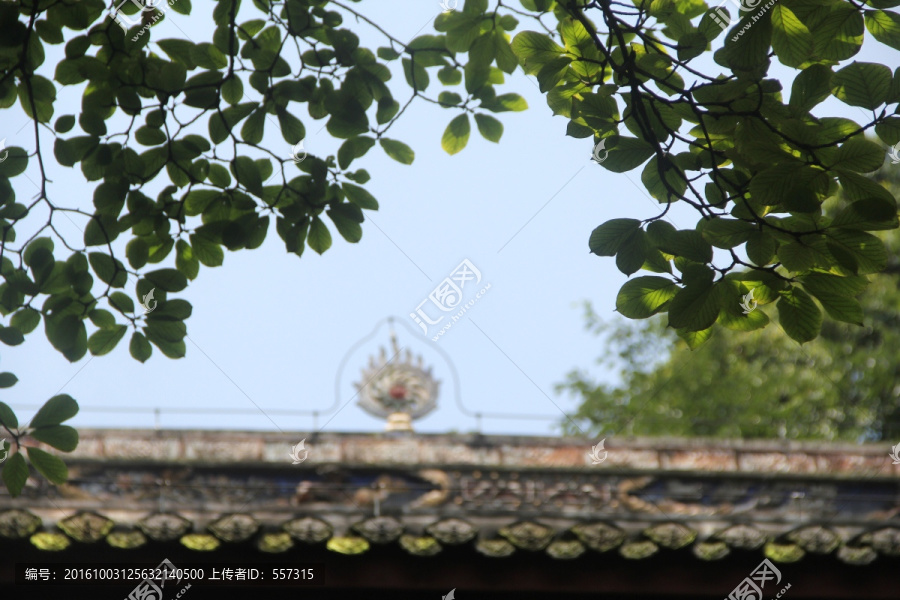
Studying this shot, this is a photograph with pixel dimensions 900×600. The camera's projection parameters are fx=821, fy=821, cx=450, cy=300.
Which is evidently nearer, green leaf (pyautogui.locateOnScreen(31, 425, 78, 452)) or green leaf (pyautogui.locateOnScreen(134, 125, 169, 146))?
green leaf (pyautogui.locateOnScreen(31, 425, 78, 452))

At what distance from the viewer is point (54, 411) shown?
1506mm

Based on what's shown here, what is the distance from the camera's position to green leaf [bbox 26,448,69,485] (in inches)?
58.6

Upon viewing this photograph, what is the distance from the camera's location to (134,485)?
130 inches

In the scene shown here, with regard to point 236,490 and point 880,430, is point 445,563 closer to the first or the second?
point 236,490

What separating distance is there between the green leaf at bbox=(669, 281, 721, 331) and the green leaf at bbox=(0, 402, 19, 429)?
1200mm

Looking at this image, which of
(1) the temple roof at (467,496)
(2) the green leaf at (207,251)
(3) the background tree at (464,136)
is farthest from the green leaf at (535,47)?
(1) the temple roof at (467,496)

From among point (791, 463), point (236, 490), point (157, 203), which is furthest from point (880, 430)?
point (157, 203)

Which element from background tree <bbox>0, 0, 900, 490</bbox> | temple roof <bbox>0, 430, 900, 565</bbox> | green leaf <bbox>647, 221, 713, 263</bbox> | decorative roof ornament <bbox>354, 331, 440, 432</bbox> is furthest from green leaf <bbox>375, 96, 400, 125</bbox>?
decorative roof ornament <bbox>354, 331, 440, 432</bbox>

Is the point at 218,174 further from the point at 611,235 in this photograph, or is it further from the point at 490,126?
the point at 611,235

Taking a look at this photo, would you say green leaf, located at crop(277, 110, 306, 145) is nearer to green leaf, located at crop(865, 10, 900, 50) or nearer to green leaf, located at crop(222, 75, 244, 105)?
green leaf, located at crop(222, 75, 244, 105)

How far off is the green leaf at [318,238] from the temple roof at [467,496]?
156 centimetres

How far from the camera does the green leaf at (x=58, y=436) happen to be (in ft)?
4.95

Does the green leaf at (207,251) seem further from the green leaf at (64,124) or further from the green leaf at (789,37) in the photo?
the green leaf at (789,37)

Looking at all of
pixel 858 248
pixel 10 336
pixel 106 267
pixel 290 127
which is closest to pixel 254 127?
pixel 290 127
